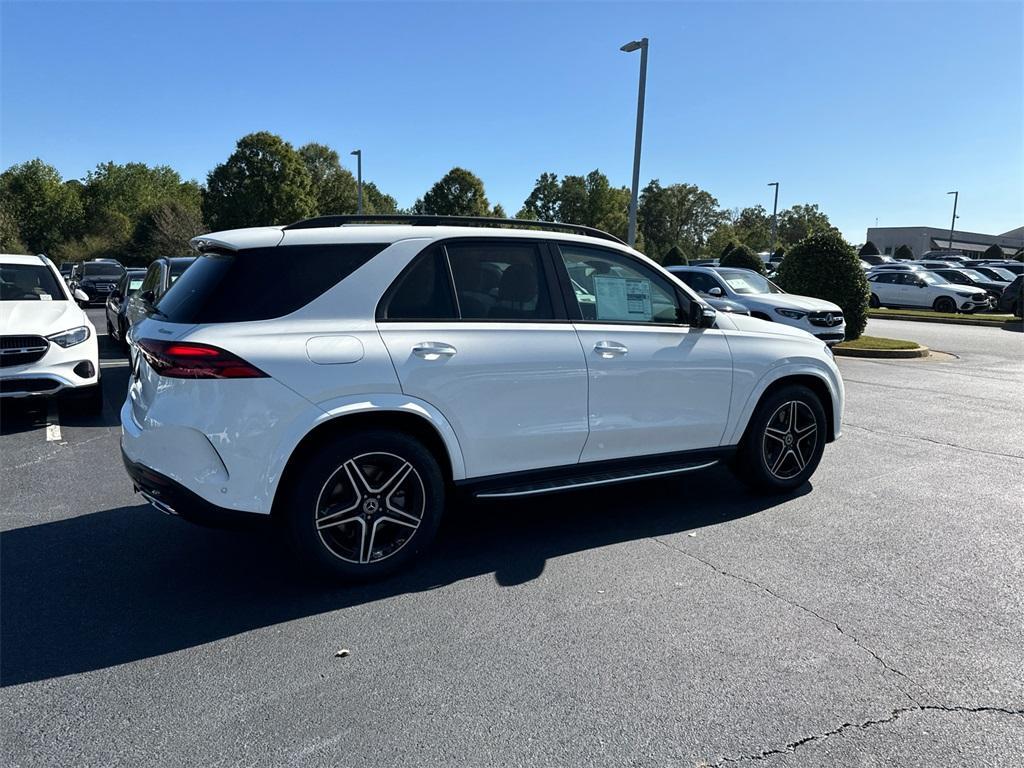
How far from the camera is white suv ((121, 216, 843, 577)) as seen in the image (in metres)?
3.50

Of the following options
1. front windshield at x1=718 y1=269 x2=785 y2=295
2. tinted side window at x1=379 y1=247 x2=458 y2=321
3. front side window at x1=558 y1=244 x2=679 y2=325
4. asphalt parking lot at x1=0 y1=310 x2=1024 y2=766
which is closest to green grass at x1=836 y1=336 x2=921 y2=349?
front windshield at x1=718 y1=269 x2=785 y2=295

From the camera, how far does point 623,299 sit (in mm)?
4680

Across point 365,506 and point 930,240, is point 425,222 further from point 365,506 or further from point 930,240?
point 930,240

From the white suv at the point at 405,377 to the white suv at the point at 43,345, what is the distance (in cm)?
415

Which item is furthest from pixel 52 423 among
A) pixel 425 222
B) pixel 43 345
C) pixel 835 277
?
pixel 835 277

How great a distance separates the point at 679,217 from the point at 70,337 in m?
69.9

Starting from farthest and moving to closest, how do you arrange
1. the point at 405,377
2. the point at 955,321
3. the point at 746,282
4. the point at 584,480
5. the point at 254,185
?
the point at 254,185 < the point at 955,321 < the point at 746,282 < the point at 584,480 < the point at 405,377

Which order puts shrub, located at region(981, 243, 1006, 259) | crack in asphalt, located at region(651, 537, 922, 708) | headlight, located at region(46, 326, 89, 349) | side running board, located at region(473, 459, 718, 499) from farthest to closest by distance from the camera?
shrub, located at region(981, 243, 1006, 259)
headlight, located at region(46, 326, 89, 349)
side running board, located at region(473, 459, 718, 499)
crack in asphalt, located at region(651, 537, 922, 708)

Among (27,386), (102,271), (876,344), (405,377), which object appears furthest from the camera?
(102,271)

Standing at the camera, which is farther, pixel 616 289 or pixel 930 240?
pixel 930 240

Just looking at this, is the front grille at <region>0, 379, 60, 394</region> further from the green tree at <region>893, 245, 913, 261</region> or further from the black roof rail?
the green tree at <region>893, 245, 913, 261</region>

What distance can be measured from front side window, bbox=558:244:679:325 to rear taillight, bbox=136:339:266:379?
6.51 feet

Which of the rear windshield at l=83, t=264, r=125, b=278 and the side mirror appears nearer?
the side mirror

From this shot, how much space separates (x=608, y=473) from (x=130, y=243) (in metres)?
59.8
